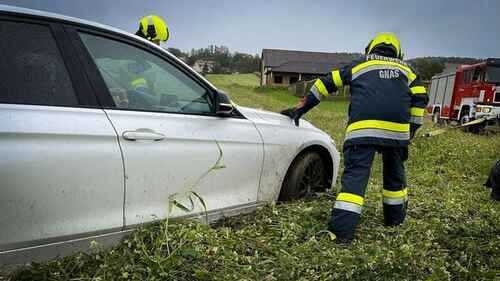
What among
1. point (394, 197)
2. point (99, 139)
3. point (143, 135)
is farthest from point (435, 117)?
point (99, 139)

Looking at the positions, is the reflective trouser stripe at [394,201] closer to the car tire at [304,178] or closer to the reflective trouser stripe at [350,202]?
the reflective trouser stripe at [350,202]

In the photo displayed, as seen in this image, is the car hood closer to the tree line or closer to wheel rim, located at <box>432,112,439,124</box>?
wheel rim, located at <box>432,112,439,124</box>

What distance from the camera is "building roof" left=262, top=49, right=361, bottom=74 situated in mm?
62447

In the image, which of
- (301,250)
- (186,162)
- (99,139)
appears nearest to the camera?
(99,139)

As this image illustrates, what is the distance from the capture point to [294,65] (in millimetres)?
→ 63594

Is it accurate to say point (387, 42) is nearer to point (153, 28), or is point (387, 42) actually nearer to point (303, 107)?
point (303, 107)

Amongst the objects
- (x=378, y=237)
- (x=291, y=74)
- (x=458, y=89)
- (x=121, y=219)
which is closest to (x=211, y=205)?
(x=121, y=219)

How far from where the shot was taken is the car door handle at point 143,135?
2.60 metres

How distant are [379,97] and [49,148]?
2457mm

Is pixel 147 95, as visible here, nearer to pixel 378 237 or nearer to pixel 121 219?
pixel 121 219

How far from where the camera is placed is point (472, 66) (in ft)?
52.6

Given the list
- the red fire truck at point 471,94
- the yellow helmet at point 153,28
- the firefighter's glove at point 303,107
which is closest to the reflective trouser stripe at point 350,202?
the firefighter's glove at point 303,107

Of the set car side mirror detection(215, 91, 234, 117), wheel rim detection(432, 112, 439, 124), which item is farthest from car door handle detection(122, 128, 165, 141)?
wheel rim detection(432, 112, 439, 124)

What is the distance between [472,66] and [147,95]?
1633 centimetres
